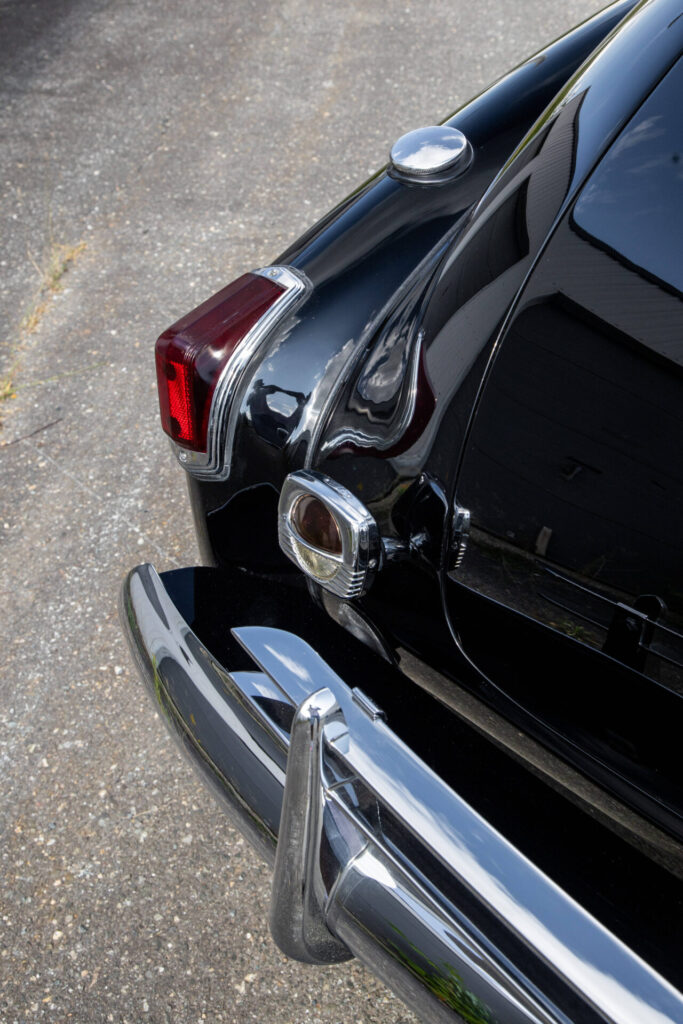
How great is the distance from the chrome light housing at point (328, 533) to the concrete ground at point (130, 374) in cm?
90

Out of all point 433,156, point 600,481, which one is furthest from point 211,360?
point 600,481

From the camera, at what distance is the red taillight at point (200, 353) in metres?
1.61

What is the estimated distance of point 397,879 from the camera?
112 cm

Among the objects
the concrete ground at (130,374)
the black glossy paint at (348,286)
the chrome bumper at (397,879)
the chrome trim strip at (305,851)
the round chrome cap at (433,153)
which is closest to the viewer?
the chrome bumper at (397,879)

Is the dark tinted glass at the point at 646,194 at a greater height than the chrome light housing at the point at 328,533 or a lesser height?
greater

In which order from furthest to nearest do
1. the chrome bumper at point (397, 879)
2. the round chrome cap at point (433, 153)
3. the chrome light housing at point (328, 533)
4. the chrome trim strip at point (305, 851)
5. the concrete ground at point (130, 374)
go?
the concrete ground at point (130, 374)
the round chrome cap at point (433, 153)
the chrome light housing at point (328, 533)
the chrome trim strip at point (305, 851)
the chrome bumper at point (397, 879)

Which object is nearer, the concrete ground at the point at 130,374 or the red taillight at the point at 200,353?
the red taillight at the point at 200,353

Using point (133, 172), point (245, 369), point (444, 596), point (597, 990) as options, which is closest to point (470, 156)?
point (245, 369)

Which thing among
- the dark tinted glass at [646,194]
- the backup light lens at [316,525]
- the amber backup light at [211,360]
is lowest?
the backup light lens at [316,525]

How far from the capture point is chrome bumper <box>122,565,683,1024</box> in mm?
971

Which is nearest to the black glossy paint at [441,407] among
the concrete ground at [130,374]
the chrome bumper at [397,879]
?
the chrome bumper at [397,879]

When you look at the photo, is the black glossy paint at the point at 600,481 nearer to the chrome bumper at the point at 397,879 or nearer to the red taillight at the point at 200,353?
the chrome bumper at the point at 397,879

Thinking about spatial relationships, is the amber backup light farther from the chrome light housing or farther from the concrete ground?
the concrete ground

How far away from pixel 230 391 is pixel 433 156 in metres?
0.67
